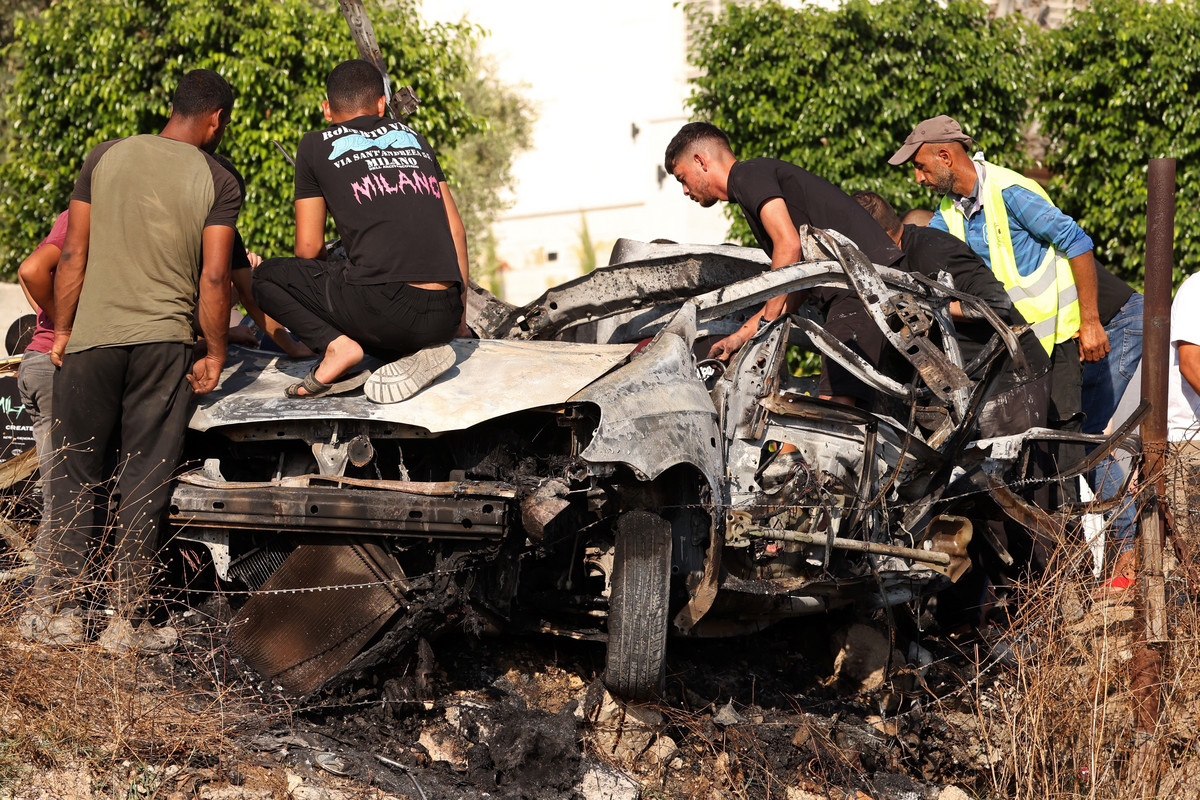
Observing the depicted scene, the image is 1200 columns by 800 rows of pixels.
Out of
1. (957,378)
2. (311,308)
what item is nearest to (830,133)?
(957,378)

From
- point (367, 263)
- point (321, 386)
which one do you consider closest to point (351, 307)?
point (367, 263)

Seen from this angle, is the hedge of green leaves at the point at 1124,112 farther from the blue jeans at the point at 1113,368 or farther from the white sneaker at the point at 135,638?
the white sneaker at the point at 135,638

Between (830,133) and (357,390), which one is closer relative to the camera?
(357,390)

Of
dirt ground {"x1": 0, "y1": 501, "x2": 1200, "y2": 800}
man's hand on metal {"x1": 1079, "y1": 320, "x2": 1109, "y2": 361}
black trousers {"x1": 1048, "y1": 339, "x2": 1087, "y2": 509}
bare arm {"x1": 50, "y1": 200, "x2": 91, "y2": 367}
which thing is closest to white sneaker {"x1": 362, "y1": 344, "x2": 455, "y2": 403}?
dirt ground {"x1": 0, "y1": 501, "x2": 1200, "y2": 800}

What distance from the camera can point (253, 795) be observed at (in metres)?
3.74

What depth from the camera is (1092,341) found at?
5887mm

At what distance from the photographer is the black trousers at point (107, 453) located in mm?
4234

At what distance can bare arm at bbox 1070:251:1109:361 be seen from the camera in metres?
5.83

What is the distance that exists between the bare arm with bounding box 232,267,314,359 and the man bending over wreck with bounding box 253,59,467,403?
326mm

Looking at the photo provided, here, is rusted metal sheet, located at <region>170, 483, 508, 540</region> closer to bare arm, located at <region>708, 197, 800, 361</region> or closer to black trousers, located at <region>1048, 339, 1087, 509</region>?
bare arm, located at <region>708, 197, 800, 361</region>

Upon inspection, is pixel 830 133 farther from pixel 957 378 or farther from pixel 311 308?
pixel 311 308

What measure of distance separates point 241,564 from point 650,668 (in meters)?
1.55

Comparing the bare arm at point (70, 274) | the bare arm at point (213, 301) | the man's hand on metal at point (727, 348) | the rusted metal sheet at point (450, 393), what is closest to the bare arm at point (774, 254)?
the man's hand on metal at point (727, 348)

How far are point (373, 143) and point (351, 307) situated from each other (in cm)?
69
